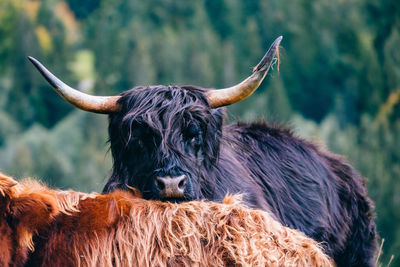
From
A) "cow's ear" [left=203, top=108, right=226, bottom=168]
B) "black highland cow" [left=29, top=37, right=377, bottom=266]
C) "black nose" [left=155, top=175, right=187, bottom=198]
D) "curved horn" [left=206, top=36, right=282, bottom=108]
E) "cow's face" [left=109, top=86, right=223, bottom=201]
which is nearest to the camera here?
"black nose" [left=155, top=175, right=187, bottom=198]

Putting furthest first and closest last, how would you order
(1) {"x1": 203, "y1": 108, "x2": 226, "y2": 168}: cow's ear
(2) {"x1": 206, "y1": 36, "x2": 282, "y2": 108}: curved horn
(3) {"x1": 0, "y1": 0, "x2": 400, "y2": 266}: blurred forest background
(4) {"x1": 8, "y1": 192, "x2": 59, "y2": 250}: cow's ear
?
(3) {"x1": 0, "y1": 0, "x2": 400, "y2": 266}: blurred forest background
(1) {"x1": 203, "y1": 108, "x2": 226, "y2": 168}: cow's ear
(2) {"x1": 206, "y1": 36, "x2": 282, "y2": 108}: curved horn
(4) {"x1": 8, "y1": 192, "x2": 59, "y2": 250}: cow's ear

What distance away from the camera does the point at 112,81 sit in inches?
3125

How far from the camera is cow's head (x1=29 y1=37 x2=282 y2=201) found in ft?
20.6

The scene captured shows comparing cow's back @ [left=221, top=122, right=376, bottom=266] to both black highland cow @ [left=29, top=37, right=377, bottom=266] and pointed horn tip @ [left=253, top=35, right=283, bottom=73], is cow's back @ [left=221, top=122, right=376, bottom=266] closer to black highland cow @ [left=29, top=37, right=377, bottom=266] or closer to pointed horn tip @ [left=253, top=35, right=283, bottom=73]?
black highland cow @ [left=29, top=37, right=377, bottom=266]

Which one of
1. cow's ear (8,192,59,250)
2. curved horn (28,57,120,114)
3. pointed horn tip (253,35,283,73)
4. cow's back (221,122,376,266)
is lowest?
cow's back (221,122,376,266)

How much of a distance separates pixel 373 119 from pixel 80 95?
243 ft

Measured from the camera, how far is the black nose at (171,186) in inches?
233

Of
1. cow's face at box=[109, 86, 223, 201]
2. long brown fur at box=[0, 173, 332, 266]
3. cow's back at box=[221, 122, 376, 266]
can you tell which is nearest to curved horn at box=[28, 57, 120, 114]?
cow's face at box=[109, 86, 223, 201]

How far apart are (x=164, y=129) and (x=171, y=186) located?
71 centimetres

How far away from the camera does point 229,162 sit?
727 centimetres

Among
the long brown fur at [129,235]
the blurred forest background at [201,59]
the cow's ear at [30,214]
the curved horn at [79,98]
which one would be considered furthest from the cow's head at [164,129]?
the blurred forest background at [201,59]

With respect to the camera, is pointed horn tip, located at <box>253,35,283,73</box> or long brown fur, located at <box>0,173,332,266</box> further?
pointed horn tip, located at <box>253,35,283,73</box>

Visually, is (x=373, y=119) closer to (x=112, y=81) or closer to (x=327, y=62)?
(x=327, y=62)

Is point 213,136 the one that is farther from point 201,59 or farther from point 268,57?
point 201,59
